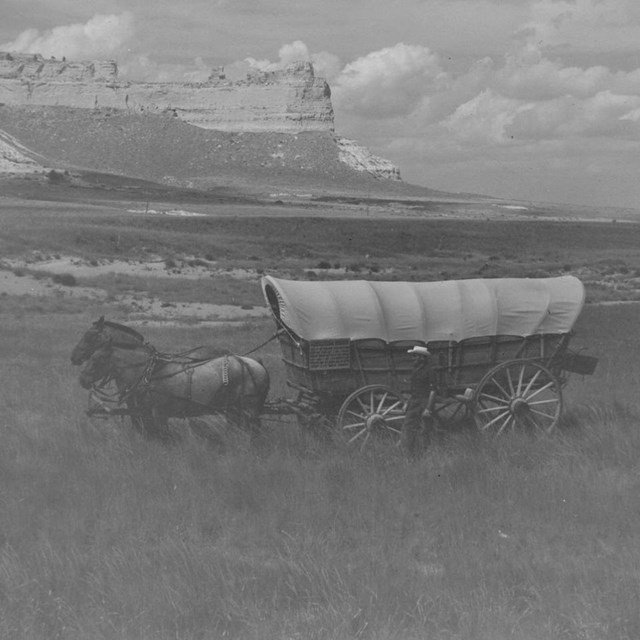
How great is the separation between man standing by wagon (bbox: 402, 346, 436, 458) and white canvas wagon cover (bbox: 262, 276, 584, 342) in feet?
2.55

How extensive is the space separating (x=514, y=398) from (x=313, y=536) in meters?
3.90

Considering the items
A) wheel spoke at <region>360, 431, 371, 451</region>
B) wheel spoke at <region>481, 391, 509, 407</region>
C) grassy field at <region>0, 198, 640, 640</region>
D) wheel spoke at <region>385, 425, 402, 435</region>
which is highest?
wheel spoke at <region>481, 391, 509, 407</region>

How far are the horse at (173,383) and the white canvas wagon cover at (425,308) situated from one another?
80 centimetres

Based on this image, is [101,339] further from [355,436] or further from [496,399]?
[496,399]

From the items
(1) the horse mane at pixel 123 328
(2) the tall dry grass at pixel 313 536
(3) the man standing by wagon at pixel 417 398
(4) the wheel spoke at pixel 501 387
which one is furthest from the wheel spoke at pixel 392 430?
(1) the horse mane at pixel 123 328

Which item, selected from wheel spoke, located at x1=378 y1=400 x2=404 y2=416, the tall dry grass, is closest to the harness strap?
the tall dry grass

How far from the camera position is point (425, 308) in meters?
11.6

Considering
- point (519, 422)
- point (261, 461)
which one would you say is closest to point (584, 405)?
point (519, 422)

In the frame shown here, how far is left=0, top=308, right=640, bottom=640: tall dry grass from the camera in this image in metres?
6.89

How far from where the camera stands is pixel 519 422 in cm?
1150

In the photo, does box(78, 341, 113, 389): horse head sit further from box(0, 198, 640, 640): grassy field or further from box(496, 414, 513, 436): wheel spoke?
box(496, 414, 513, 436): wheel spoke

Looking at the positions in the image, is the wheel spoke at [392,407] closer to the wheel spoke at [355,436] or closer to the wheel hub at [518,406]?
the wheel spoke at [355,436]

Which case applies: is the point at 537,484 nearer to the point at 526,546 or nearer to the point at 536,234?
the point at 526,546

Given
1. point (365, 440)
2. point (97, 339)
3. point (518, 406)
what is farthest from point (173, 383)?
point (518, 406)
